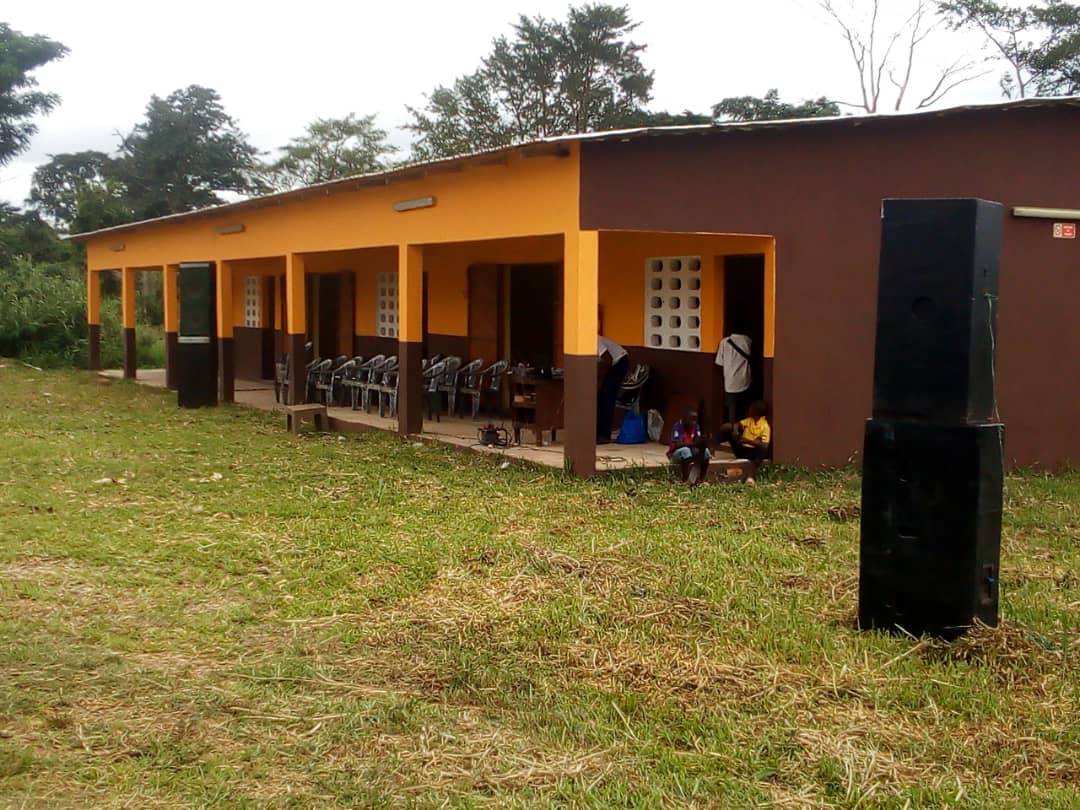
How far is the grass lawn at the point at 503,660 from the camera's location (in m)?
3.82

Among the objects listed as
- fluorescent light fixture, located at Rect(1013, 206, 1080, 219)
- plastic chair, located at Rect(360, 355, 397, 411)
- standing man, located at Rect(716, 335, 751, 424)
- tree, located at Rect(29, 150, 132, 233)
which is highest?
tree, located at Rect(29, 150, 132, 233)

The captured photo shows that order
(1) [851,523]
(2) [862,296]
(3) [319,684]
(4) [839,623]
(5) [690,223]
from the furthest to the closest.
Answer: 1. (2) [862,296]
2. (5) [690,223]
3. (1) [851,523]
4. (4) [839,623]
5. (3) [319,684]

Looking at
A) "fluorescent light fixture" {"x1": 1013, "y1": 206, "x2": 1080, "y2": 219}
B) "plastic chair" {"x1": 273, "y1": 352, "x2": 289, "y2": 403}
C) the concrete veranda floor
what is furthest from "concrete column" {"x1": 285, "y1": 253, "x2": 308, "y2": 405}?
"fluorescent light fixture" {"x1": 1013, "y1": 206, "x2": 1080, "y2": 219}

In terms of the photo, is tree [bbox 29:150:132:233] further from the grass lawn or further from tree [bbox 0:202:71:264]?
the grass lawn

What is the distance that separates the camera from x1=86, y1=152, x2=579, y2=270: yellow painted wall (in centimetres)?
967

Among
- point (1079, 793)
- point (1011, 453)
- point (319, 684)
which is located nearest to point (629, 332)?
point (1011, 453)

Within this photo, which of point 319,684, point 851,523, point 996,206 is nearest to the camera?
point 319,684

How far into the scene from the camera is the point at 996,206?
509 centimetres

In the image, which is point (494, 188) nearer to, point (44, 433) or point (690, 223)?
point (690, 223)

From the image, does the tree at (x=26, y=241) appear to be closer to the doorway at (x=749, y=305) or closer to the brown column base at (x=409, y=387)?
the brown column base at (x=409, y=387)

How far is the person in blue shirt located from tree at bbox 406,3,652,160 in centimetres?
2762

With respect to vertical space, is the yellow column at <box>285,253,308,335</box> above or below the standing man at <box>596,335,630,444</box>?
above

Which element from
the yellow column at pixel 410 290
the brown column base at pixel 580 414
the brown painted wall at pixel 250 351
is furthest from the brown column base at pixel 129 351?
the brown column base at pixel 580 414

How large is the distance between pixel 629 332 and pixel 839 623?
7406 millimetres
